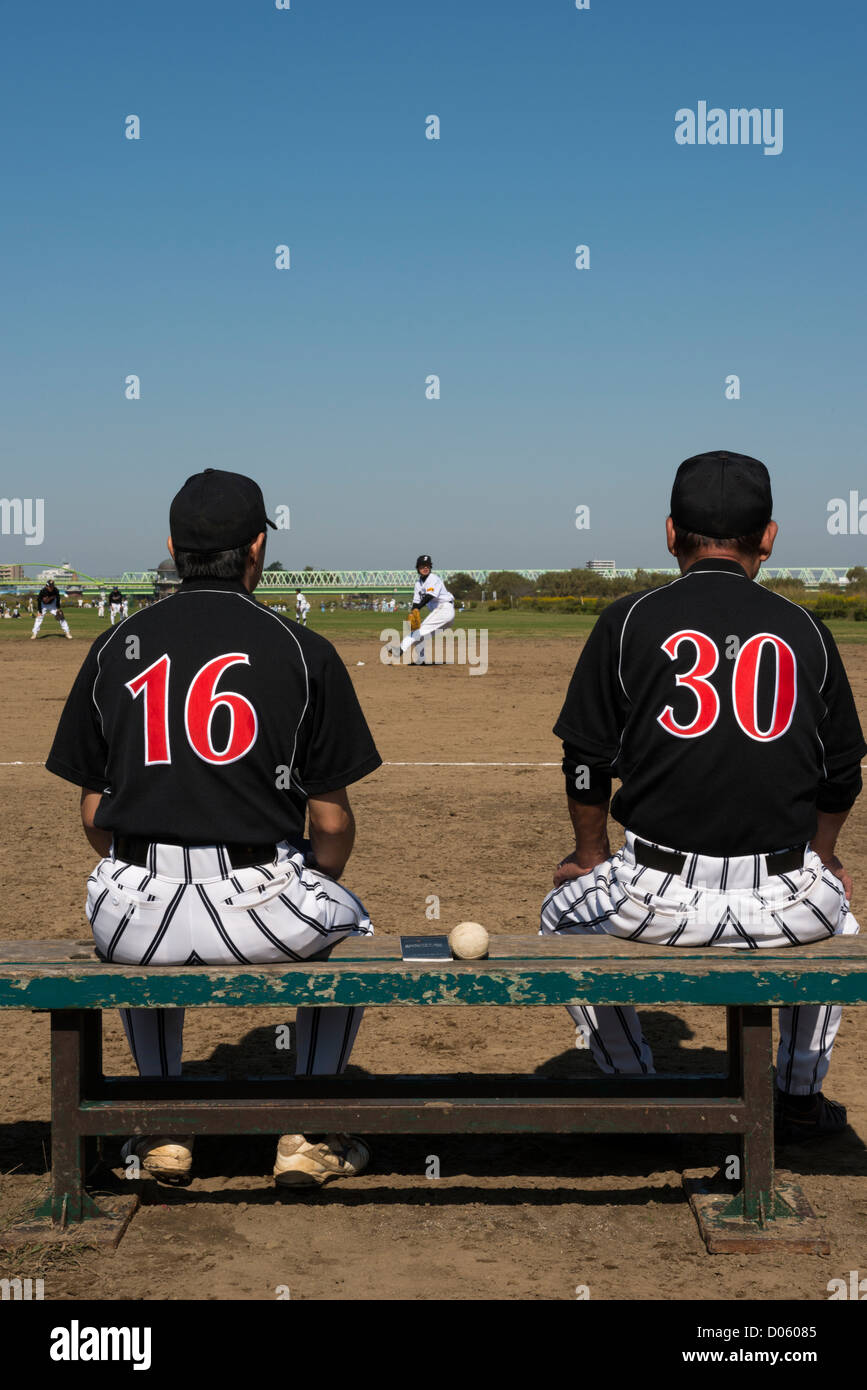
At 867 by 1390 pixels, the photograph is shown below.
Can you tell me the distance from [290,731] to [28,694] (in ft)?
51.8

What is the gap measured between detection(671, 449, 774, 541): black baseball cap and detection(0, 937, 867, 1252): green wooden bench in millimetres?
1161

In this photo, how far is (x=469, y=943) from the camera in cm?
323

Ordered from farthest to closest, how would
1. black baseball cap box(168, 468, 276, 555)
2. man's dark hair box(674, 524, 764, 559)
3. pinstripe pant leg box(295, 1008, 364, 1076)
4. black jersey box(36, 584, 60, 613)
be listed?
black jersey box(36, 584, 60, 613) → pinstripe pant leg box(295, 1008, 364, 1076) → man's dark hair box(674, 524, 764, 559) → black baseball cap box(168, 468, 276, 555)

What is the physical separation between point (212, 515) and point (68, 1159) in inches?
68.4

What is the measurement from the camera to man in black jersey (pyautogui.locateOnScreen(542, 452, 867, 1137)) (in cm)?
328

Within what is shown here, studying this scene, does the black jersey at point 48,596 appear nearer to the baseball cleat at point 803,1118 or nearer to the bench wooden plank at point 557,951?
the bench wooden plank at point 557,951

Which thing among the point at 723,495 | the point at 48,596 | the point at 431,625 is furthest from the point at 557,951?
the point at 48,596

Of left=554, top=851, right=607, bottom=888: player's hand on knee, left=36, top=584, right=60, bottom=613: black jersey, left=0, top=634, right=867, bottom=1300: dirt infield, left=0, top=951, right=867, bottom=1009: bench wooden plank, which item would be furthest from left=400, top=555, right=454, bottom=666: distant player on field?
left=0, top=951, right=867, bottom=1009: bench wooden plank

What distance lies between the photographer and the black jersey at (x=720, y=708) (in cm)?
327

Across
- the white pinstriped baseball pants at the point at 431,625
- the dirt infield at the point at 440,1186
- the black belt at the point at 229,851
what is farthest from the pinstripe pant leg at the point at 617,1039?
the white pinstriped baseball pants at the point at 431,625

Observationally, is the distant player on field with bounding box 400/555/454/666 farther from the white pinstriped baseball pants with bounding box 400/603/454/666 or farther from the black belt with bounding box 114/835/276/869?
the black belt with bounding box 114/835/276/869

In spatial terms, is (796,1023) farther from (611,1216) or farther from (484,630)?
(484,630)

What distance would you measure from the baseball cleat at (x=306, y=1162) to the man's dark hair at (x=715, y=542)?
6.51 ft
